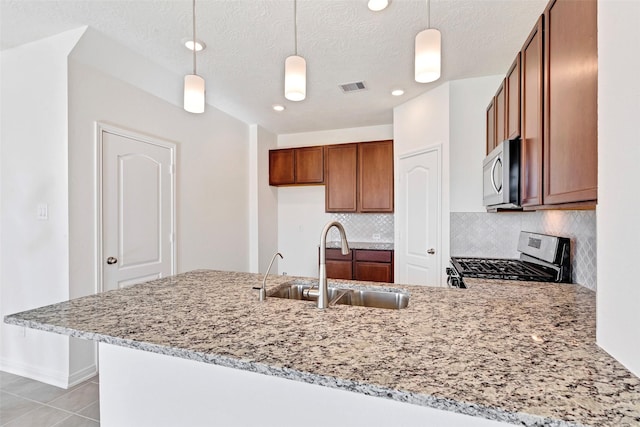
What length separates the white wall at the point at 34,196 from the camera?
7.38ft

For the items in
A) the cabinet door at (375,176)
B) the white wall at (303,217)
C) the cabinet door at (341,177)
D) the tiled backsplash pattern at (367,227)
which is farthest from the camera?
the white wall at (303,217)

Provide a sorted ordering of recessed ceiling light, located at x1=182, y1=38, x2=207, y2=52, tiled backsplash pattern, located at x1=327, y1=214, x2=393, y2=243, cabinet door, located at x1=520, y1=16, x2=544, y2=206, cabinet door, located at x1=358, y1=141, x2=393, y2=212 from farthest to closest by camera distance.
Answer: tiled backsplash pattern, located at x1=327, y1=214, x2=393, y2=243
cabinet door, located at x1=358, y1=141, x2=393, y2=212
recessed ceiling light, located at x1=182, y1=38, x2=207, y2=52
cabinet door, located at x1=520, y1=16, x2=544, y2=206

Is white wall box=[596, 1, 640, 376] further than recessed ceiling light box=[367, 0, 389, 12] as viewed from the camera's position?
No

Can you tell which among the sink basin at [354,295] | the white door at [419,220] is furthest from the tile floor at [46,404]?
the white door at [419,220]

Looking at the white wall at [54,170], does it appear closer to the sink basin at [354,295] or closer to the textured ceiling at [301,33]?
the textured ceiling at [301,33]

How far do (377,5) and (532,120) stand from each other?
3.84 ft

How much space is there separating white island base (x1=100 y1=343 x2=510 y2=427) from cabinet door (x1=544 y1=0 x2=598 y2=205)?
88 cm

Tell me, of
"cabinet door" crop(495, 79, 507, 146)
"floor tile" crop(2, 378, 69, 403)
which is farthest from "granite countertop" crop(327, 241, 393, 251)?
"floor tile" crop(2, 378, 69, 403)

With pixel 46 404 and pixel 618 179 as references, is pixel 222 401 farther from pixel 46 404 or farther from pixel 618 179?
pixel 46 404

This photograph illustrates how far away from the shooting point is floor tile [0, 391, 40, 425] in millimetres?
2025

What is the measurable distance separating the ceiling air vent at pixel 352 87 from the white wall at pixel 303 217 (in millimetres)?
1449

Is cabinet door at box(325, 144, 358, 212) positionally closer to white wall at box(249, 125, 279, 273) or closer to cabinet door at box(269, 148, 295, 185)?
cabinet door at box(269, 148, 295, 185)

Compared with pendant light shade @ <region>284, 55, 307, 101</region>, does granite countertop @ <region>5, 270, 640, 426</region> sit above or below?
below

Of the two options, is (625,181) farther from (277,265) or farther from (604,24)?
(277,265)
